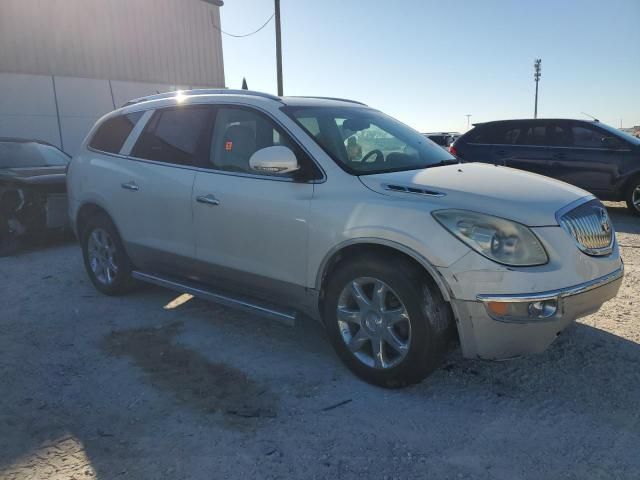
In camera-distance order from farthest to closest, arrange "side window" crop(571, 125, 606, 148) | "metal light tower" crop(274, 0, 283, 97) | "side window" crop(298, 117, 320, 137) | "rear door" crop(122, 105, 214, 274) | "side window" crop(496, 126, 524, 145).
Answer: "metal light tower" crop(274, 0, 283, 97) < "side window" crop(496, 126, 524, 145) < "side window" crop(571, 125, 606, 148) < "rear door" crop(122, 105, 214, 274) < "side window" crop(298, 117, 320, 137)

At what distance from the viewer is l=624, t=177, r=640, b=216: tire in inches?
324

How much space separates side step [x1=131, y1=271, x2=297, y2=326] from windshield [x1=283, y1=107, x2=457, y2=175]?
3.40ft

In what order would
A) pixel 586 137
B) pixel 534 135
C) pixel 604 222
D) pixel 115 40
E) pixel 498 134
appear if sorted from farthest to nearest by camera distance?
pixel 115 40 → pixel 498 134 → pixel 534 135 → pixel 586 137 → pixel 604 222

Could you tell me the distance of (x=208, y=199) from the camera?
356cm

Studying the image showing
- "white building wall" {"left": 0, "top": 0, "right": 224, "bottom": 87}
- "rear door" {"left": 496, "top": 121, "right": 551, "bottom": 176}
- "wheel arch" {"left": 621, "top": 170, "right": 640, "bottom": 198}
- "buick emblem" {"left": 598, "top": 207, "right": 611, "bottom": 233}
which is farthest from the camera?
"white building wall" {"left": 0, "top": 0, "right": 224, "bottom": 87}

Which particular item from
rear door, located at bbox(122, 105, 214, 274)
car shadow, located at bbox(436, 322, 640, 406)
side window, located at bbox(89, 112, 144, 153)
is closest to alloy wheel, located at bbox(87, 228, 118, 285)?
rear door, located at bbox(122, 105, 214, 274)

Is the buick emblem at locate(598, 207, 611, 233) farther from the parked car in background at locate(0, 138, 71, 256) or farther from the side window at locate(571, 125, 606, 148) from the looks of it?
the side window at locate(571, 125, 606, 148)

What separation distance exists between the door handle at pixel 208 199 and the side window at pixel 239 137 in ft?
0.77

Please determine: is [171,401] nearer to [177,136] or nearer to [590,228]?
[177,136]

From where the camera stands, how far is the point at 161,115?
13.8 feet

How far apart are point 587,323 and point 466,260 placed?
1896 millimetres

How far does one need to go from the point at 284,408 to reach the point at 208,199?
1604mm

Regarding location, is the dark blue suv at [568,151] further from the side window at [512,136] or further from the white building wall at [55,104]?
the white building wall at [55,104]

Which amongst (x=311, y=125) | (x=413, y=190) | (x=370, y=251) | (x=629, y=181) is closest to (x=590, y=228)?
(x=413, y=190)
